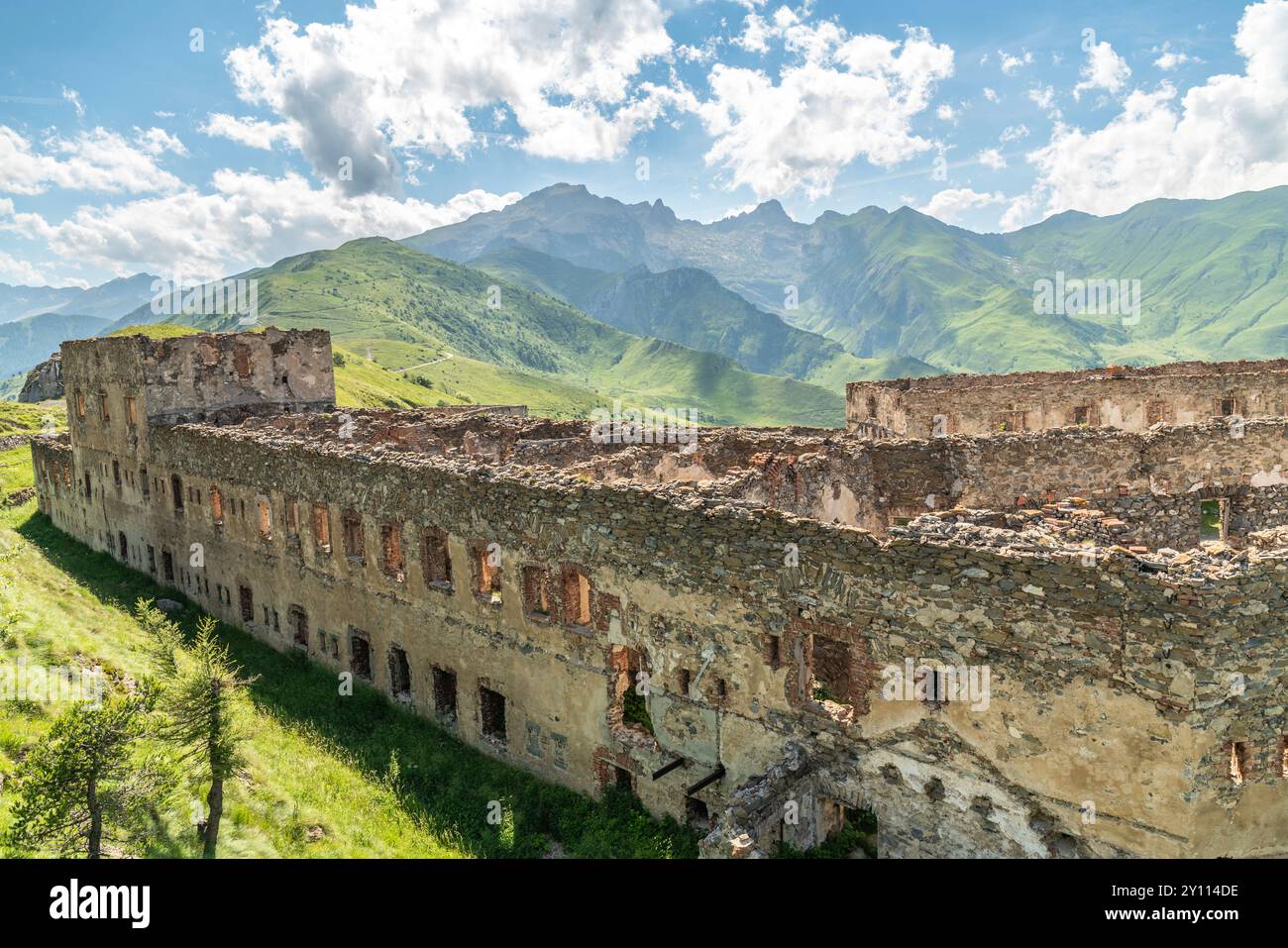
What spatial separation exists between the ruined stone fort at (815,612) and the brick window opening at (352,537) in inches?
3.1

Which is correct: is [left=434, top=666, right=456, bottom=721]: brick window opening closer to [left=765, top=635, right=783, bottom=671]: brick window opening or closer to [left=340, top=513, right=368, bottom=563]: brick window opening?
[left=340, top=513, right=368, bottom=563]: brick window opening

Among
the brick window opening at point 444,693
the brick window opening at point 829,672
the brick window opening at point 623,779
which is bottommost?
the brick window opening at point 623,779

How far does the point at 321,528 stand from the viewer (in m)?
28.5

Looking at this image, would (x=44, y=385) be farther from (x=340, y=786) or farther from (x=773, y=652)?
(x=773, y=652)

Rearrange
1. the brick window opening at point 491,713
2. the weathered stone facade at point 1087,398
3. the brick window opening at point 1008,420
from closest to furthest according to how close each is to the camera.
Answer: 1. the brick window opening at point 491,713
2. the weathered stone facade at point 1087,398
3. the brick window opening at point 1008,420

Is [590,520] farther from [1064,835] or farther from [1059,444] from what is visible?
[1059,444]

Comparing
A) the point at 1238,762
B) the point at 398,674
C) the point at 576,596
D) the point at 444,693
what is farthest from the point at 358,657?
the point at 1238,762

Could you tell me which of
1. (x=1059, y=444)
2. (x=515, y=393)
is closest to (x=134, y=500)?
(x=1059, y=444)

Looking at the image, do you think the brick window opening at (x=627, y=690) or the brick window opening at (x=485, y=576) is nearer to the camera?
the brick window opening at (x=627, y=690)

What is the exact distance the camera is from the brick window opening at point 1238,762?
11453 millimetres

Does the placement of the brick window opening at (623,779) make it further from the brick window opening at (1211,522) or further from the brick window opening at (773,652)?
the brick window opening at (1211,522)

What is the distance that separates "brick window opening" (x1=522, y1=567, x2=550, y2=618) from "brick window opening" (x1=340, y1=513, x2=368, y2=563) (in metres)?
8.20

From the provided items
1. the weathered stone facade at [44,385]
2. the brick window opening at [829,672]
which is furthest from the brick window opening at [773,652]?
the weathered stone facade at [44,385]

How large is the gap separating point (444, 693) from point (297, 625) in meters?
8.82
